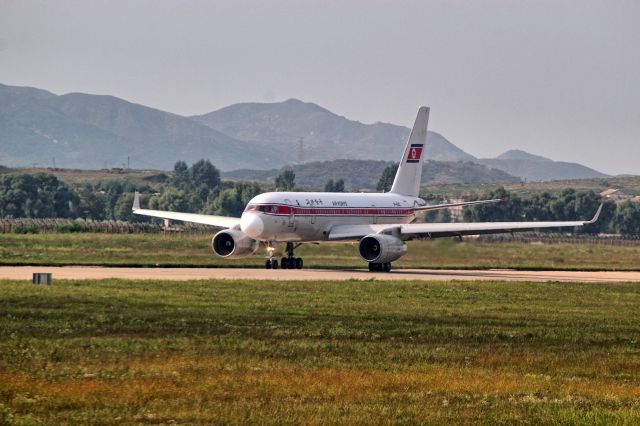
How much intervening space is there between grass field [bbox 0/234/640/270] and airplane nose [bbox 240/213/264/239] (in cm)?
429

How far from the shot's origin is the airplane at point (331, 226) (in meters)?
67.9

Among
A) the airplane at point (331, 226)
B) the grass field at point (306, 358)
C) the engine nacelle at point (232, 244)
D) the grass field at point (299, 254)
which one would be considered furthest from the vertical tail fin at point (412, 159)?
the grass field at point (306, 358)

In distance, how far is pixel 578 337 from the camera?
33875 mm

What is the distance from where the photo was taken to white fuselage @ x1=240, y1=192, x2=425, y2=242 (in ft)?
224

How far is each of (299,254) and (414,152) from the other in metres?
10.1

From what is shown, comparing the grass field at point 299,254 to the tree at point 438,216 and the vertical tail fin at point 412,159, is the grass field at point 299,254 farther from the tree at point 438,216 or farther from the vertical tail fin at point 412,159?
the tree at point 438,216

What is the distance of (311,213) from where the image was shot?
70438 mm

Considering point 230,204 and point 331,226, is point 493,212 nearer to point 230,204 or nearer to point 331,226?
point 230,204

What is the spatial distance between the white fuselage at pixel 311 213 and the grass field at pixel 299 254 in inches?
126

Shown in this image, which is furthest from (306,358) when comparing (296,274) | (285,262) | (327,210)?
(327,210)

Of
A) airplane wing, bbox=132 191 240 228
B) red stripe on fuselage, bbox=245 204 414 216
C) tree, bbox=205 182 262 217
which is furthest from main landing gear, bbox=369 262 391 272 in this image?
tree, bbox=205 182 262 217

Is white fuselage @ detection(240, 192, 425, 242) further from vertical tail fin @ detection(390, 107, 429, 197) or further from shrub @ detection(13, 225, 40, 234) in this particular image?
shrub @ detection(13, 225, 40, 234)

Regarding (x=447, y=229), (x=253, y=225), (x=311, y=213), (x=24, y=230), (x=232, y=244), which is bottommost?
(x=24, y=230)

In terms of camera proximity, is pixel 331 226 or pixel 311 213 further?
pixel 331 226
